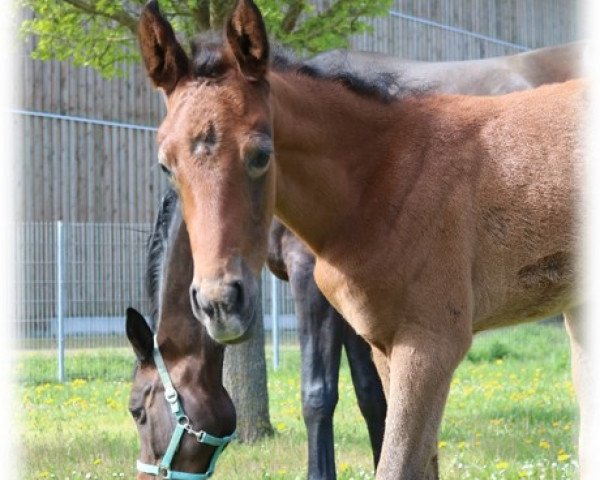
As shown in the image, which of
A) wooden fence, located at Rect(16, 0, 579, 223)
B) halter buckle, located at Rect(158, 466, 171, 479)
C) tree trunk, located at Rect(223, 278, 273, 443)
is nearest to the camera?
halter buckle, located at Rect(158, 466, 171, 479)

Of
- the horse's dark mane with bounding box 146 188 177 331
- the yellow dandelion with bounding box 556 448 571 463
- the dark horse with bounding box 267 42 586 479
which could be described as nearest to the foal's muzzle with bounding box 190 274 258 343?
the horse's dark mane with bounding box 146 188 177 331

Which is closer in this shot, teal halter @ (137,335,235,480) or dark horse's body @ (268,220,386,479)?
teal halter @ (137,335,235,480)

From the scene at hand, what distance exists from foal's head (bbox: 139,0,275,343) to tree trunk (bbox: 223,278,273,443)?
4313 millimetres

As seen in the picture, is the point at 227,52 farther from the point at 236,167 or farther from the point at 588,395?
the point at 588,395

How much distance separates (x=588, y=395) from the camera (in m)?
4.66

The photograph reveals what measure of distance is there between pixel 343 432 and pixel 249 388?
0.84m

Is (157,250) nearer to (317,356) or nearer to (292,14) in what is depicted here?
(317,356)

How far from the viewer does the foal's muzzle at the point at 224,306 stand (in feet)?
10.5

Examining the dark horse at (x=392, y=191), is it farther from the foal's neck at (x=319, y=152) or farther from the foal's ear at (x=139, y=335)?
the foal's ear at (x=139, y=335)

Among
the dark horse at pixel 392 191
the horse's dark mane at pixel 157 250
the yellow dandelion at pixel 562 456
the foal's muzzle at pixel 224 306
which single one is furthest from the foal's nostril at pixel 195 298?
the yellow dandelion at pixel 562 456

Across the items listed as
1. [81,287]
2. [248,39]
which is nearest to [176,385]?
[248,39]

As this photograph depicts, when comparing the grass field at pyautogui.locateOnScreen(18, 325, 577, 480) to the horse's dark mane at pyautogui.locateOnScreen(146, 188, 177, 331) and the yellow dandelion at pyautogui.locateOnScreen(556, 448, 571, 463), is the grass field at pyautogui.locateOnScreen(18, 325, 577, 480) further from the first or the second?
the horse's dark mane at pyautogui.locateOnScreen(146, 188, 177, 331)

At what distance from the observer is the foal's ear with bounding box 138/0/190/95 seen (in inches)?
146

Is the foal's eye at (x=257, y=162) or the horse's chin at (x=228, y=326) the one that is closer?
the horse's chin at (x=228, y=326)
